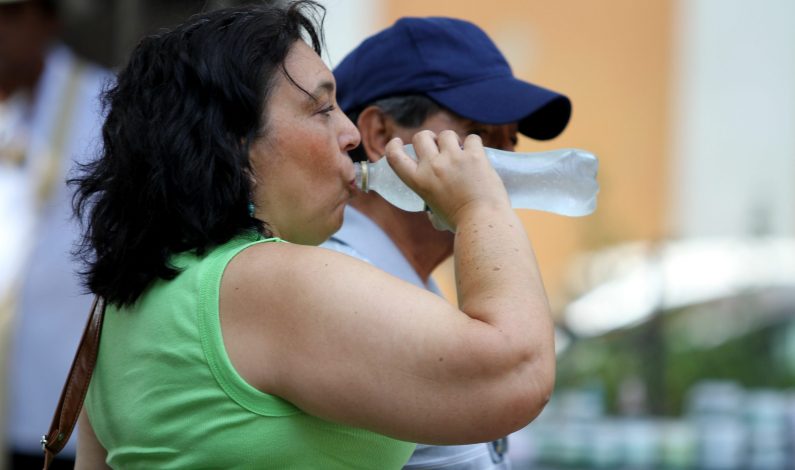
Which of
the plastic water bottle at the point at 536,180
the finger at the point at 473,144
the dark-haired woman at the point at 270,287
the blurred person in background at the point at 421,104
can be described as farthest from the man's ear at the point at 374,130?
the finger at the point at 473,144

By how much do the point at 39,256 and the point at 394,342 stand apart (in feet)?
5.76

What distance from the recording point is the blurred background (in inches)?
172

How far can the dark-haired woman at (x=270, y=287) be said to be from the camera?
4.14ft

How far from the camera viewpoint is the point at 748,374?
449 centimetres

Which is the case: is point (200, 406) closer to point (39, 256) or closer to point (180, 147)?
point (180, 147)

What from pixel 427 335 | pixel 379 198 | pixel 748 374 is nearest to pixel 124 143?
pixel 427 335

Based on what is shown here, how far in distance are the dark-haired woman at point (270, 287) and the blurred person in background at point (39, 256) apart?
1259 mm

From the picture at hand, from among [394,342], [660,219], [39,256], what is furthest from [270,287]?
[660,219]

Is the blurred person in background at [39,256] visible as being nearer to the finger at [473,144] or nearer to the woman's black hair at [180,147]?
the woman's black hair at [180,147]

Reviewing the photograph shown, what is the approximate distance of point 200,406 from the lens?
1.33 m

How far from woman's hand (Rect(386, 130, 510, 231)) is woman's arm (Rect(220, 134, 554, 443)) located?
8 cm

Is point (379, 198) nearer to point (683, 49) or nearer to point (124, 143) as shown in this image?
point (124, 143)

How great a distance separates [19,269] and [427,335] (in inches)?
71.2

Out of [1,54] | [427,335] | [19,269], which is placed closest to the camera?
[427,335]
